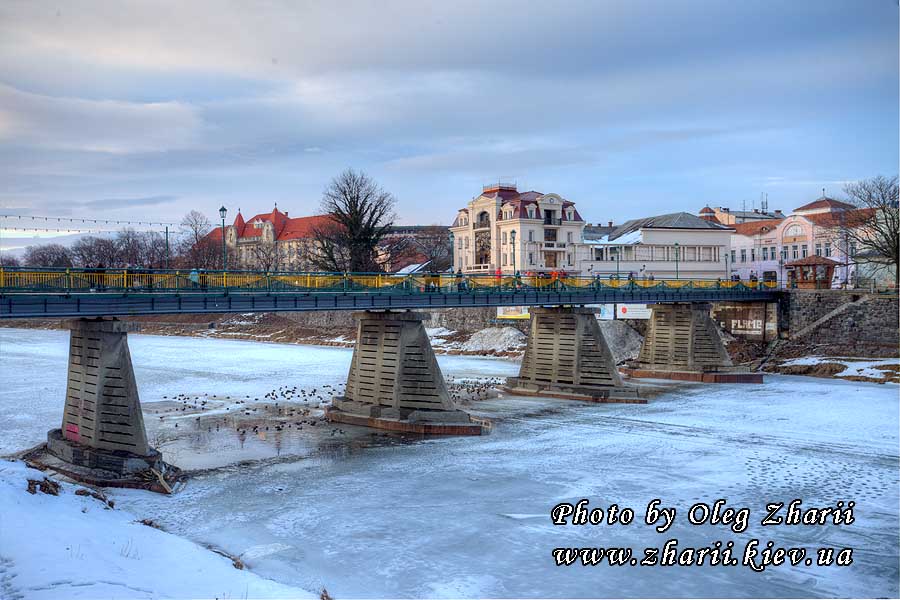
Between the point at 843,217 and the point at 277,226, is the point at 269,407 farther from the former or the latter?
the point at 277,226

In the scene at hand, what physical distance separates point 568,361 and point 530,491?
870 inches

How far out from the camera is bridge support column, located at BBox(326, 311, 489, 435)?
3384 cm

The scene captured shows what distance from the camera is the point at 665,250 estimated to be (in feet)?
275

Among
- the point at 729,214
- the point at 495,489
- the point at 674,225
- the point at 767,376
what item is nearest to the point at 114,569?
the point at 495,489

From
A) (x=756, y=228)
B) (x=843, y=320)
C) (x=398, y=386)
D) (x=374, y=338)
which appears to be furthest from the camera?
(x=756, y=228)

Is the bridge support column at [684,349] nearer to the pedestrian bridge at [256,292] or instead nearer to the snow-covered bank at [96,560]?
the pedestrian bridge at [256,292]

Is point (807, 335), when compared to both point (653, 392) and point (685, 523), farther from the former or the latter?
point (685, 523)

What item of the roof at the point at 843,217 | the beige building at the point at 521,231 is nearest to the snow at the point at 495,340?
the beige building at the point at 521,231

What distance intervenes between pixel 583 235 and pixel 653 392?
43.0m

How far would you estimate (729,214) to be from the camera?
113 meters

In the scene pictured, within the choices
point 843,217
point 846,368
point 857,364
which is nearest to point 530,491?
point 846,368

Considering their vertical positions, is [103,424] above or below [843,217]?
below

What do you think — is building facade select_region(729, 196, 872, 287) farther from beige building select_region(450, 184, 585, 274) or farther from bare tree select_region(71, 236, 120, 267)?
bare tree select_region(71, 236, 120, 267)

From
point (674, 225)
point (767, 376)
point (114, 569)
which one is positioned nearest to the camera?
point (114, 569)
